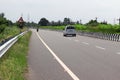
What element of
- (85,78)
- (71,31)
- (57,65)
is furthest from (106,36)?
(85,78)

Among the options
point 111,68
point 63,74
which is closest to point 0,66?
point 63,74

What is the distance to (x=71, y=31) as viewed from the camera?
58281 millimetres

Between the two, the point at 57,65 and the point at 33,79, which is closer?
the point at 33,79

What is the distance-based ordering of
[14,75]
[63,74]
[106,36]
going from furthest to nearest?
[106,36] → [63,74] → [14,75]

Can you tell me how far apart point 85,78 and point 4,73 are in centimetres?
240

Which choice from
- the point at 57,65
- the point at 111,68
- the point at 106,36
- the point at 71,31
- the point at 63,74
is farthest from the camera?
the point at 71,31

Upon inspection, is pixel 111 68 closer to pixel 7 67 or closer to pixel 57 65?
pixel 57 65

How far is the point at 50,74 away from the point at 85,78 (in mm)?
1432

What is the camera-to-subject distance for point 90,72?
12.2 m

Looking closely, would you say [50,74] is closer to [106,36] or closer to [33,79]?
[33,79]

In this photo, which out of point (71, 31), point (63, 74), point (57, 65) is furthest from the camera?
point (71, 31)

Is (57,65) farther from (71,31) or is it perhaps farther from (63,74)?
(71,31)

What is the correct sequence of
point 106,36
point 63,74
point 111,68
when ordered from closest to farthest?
point 63,74
point 111,68
point 106,36

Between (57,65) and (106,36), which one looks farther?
(106,36)
